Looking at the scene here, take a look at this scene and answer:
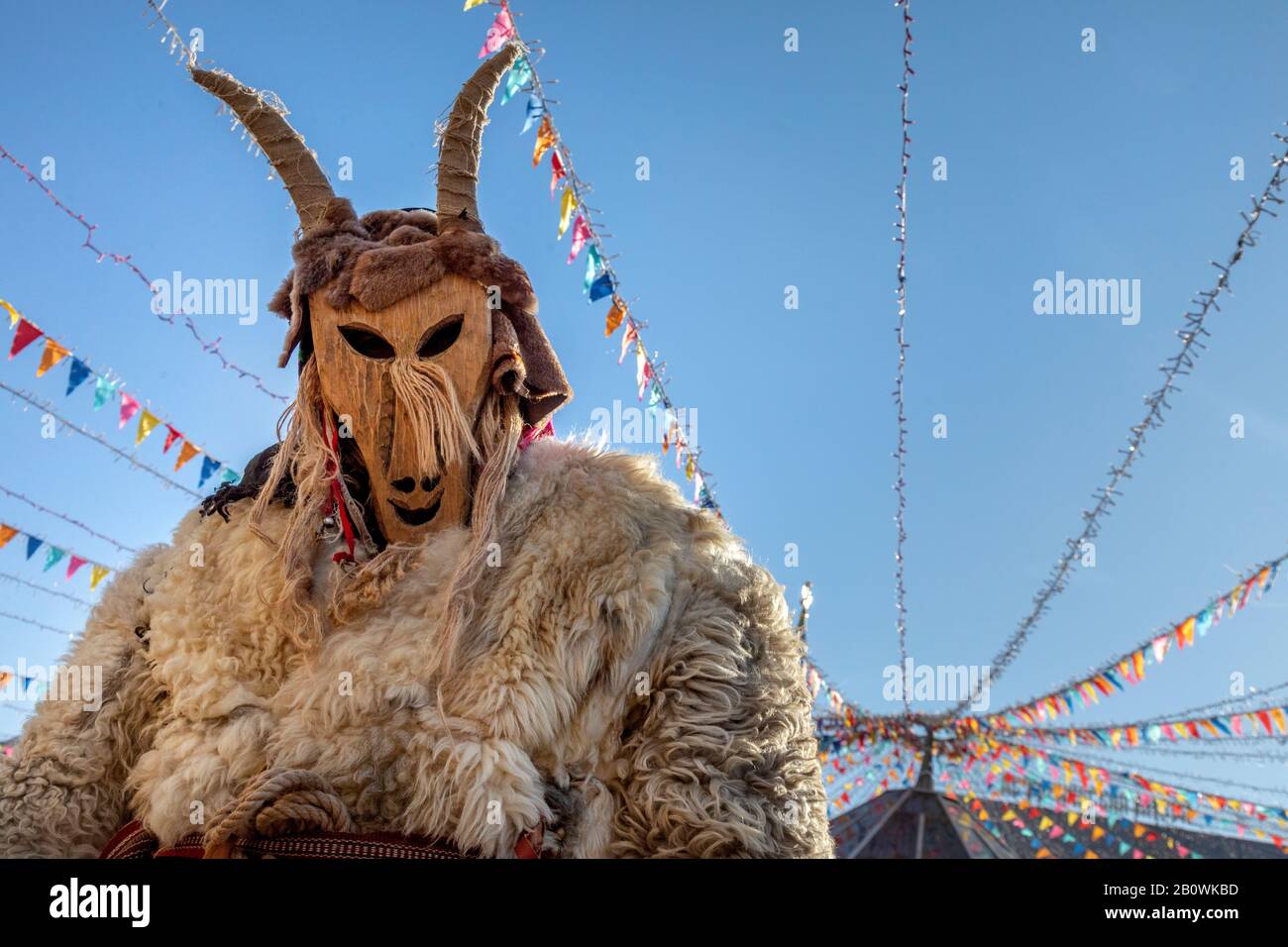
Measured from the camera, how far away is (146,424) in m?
6.03

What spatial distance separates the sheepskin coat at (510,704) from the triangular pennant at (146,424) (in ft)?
14.6

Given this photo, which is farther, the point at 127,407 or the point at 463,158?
the point at 127,407

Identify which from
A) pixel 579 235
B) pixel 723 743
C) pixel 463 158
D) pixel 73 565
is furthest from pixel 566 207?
pixel 73 565

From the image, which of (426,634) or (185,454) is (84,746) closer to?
(426,634)

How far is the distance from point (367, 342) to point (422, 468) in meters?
0.31

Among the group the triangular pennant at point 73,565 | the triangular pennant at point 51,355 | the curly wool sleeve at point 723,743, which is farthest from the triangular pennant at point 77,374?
the curly wool sleeve at point 723,743

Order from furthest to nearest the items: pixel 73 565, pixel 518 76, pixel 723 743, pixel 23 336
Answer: pixel 73 565 < pixel 23 336 < pixel 518 76 < pixel 723 743

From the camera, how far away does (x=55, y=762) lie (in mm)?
1960

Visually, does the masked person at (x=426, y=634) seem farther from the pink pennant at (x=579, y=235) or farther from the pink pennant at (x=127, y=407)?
the pink pennant at (x=127, y=407)

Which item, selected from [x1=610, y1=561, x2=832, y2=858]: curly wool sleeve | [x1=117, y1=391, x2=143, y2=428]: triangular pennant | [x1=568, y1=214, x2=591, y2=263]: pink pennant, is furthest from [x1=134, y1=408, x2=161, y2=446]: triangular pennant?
[x1=610, y1=561, x2=832, y2=858]: curly wool sleeve

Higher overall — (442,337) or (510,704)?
(442,337)

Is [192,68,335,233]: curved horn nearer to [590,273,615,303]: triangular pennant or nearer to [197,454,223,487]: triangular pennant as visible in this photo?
[590,273,615,303]: triangular pennant

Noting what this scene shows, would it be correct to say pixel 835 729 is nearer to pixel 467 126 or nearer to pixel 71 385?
pixel 71 385
